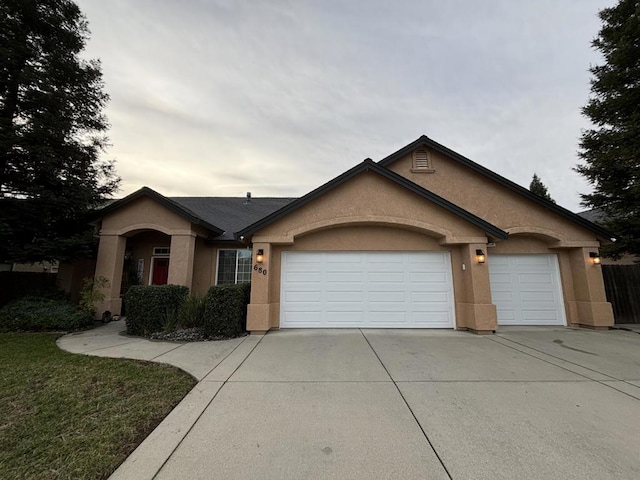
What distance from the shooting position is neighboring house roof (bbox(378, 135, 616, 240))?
8.84m

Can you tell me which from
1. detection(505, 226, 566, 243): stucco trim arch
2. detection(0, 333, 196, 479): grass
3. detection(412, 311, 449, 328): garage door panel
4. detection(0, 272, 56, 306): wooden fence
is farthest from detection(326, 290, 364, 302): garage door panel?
detection(0, 272, 56, 306): wooden fence

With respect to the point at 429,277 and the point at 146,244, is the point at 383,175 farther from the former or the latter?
the point at 146,244

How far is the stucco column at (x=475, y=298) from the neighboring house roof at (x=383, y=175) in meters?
0.77

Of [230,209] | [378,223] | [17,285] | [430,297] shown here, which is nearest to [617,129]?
[430,297]

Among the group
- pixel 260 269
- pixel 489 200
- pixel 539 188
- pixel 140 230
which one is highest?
pixel 539 188

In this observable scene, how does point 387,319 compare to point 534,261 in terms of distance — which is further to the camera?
point 534,261

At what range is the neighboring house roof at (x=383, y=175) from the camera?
795 cm

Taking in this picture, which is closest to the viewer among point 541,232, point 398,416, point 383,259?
point 398,416

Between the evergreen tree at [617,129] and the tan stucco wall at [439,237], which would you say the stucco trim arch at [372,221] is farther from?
the evergreen tree at [617,129]

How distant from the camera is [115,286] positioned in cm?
981

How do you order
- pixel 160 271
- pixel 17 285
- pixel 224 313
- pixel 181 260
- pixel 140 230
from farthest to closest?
pixel 160 271 → pixel 140 230 → pixel 181 260 → pixel 17 285 → pixel 224 313

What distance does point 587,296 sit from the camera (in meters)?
8.69

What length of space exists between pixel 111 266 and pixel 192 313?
4.65 m

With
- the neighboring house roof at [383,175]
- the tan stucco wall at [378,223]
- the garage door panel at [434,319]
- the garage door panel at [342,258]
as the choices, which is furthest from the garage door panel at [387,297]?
the neighboring house roof at [383,175]
